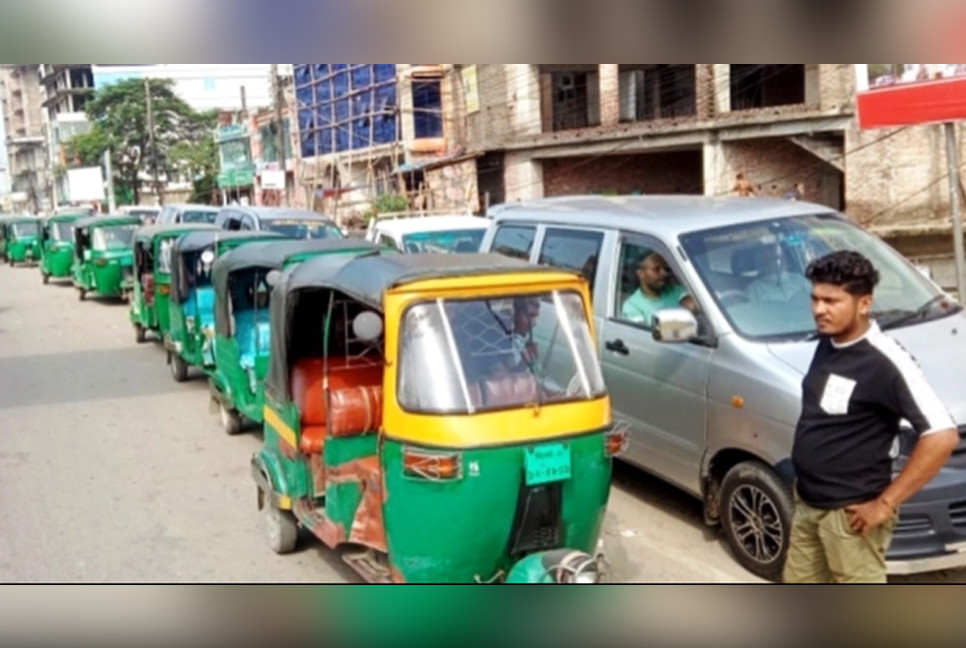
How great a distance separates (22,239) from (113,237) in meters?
11.9

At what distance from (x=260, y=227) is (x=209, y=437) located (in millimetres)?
6389

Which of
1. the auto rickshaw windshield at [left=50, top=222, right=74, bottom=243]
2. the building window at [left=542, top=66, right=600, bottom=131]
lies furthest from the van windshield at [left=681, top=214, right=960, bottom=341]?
the building window at [left=542, top=66, right=600, bottom=131]

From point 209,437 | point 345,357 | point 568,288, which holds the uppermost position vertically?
point 568,288

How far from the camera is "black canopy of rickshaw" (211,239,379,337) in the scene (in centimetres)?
707

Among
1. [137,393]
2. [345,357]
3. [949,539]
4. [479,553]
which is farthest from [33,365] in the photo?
[949,539]

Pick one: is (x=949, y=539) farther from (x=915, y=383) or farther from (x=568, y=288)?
(x=568, y=288)

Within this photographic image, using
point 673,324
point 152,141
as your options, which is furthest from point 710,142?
point 152,141

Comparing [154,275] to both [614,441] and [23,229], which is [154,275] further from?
[23,229]

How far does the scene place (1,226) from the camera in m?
28.0

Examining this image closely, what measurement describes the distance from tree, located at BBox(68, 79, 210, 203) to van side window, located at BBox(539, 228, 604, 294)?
33005 millimetres

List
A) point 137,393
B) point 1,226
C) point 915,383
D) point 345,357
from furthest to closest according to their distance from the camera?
1. point 1,226
2. point 137,393
3. point 345,357
4. point 915,383

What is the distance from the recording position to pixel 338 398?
4.55 meters

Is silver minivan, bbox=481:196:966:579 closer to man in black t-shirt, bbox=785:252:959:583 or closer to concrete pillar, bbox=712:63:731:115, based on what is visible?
man in black t-shirt, bbox=785:252:959:583

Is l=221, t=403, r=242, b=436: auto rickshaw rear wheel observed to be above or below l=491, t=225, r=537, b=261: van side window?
below
